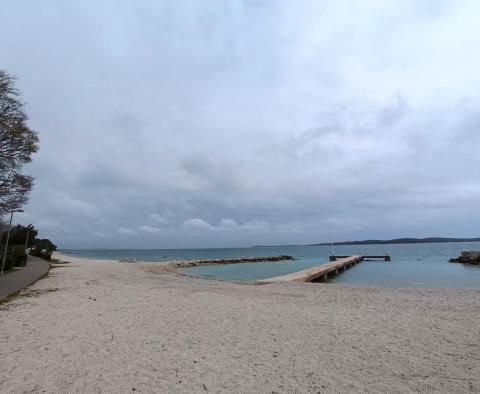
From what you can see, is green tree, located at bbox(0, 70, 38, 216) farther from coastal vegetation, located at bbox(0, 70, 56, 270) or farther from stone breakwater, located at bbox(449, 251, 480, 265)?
stone breakwater, located at bbox(449, 251, 480, 265)

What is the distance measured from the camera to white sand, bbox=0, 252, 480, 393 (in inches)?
176

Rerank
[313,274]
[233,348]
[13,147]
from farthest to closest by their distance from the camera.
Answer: [313,274], [13,147], [233,348]

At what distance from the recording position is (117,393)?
13.5ft

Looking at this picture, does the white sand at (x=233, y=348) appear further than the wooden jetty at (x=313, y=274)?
No

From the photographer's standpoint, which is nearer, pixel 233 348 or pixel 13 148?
pixel 233 348

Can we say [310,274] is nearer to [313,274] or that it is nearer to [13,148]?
[313,274]

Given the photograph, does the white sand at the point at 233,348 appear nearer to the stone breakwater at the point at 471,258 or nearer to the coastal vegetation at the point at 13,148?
the coastal vegetation at the point at 13,148

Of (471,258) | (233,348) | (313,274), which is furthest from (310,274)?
(471,258)

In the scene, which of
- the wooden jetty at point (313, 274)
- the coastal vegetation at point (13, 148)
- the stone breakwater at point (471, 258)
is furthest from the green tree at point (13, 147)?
the stone breakwater at point (471, 258)

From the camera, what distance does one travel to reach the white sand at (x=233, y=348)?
14.7 feet

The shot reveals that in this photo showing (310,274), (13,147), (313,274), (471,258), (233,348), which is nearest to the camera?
(233,348)

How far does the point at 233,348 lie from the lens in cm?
609

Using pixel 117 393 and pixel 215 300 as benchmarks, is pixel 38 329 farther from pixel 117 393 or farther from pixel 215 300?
pixel 215 300

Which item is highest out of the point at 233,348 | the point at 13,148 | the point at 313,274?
the point at 13,148
